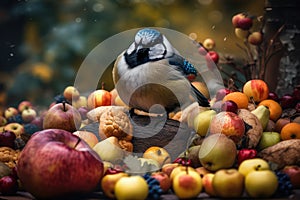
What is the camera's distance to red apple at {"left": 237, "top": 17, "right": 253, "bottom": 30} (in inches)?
120

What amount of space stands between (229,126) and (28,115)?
148 centimetres

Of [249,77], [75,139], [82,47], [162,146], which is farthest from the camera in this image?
[82,47]

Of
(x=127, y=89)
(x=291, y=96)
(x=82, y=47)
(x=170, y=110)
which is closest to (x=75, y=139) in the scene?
(x=127, y=89)

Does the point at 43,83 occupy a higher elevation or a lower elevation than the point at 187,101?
lower

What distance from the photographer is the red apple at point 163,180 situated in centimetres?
183

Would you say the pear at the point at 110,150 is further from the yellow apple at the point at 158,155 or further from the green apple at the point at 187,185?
the green apple at the point at 187,185

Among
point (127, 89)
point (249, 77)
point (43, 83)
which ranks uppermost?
point (127, 89)

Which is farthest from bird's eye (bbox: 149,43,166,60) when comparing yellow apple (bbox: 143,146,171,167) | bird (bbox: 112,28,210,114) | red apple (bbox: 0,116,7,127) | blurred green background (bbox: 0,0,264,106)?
blurred green background (bbox: 0,0,264,106)

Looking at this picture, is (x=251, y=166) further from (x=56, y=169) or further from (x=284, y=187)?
(x=56, y=169)

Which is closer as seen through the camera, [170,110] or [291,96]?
[170,110]

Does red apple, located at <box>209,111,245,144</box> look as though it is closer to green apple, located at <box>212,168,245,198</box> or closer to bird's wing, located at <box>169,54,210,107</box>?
bird's wing, located at <box>169,54,210,107</box>

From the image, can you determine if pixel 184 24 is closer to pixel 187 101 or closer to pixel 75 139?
pixel 187 101

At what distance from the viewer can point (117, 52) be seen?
10.8 feet

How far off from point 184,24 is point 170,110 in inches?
64.0
